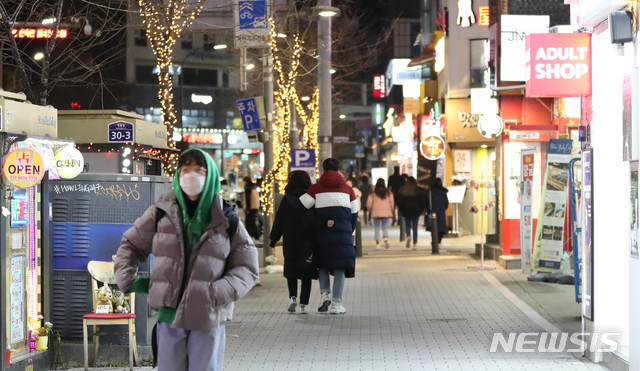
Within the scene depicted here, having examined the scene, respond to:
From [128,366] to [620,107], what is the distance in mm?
5267

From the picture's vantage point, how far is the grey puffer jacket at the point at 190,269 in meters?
5.35

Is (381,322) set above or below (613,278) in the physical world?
below

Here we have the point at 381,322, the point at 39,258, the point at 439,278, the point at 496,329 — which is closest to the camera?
the point at 39,258

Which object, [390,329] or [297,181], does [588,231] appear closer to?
[390,329]

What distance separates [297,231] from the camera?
12922 mm

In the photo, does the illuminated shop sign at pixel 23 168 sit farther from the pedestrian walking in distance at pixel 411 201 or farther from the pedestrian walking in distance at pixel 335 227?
the pedestrian walking in distance at pixel 411 201

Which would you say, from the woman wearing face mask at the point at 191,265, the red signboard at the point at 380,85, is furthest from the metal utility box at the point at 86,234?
the red signboard at the point at 380,85

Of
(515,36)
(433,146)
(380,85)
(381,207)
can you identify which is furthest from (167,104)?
(380,85)

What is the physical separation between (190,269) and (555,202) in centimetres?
1148

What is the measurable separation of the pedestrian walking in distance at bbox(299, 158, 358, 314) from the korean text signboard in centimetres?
422

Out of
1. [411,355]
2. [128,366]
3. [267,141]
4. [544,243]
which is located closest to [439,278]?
[544,243]

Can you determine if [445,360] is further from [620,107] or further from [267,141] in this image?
[267,141]

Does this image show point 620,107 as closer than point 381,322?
Yes

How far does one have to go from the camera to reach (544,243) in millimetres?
16359
